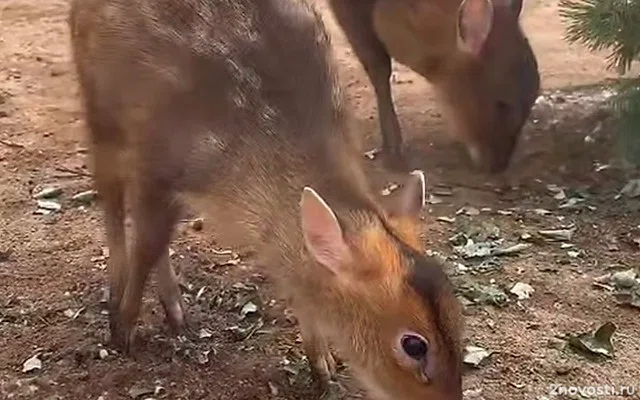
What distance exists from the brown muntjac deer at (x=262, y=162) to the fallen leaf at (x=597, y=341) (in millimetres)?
622

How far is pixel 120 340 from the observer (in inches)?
120

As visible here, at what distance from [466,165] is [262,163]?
1.75 metres

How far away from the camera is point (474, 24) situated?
405 cm

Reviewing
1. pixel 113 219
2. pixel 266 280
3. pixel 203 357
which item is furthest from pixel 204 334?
pixel 113 219

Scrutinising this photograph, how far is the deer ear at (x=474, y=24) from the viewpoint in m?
3.96

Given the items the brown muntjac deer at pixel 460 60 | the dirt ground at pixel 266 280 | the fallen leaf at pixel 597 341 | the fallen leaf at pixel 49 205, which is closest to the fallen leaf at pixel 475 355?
the dirt ground at pixel 266 280

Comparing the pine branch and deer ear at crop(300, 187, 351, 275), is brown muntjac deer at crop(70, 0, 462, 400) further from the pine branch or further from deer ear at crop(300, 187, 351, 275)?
the pine branch

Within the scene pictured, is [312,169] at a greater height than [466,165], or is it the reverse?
[312,169]

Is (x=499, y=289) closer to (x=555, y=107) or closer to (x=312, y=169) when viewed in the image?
(x=312, y=169)

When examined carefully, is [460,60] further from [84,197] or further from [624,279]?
[84,197]

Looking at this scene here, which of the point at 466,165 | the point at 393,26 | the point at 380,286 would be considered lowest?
the point at 466,165

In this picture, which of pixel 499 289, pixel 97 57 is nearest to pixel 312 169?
pixel 97 57

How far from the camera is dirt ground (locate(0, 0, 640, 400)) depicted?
296 cm

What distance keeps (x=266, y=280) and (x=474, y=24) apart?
4.13ft
